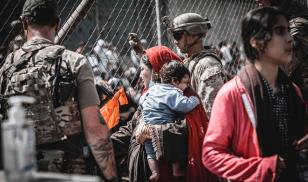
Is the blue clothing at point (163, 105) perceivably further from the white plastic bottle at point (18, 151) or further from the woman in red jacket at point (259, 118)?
the white plastic bottle at point (18, 151)

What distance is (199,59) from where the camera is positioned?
446cm

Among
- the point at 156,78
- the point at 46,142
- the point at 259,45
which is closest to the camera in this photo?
the point at 259,45

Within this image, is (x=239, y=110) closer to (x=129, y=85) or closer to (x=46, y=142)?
(x=46, y=142)

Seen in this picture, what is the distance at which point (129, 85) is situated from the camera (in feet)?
24.0

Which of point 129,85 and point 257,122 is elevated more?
point 129,85

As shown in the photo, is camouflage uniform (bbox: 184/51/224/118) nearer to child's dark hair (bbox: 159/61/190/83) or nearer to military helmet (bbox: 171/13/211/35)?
child's dark hair (bbox: 159/61/190/83)

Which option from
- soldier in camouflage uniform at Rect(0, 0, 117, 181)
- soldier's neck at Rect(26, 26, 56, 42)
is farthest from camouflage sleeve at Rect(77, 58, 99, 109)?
soldier's neck at Rect(26, 26, 56, 42)

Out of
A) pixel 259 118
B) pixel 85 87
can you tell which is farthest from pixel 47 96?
pixel 259 118

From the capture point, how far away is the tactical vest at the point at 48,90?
3.34 m

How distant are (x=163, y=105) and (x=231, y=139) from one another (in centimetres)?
144

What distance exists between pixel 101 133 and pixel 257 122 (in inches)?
41.9

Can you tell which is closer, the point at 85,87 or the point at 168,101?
the point at 85,87

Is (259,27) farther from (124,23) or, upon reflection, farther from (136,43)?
(124,23)

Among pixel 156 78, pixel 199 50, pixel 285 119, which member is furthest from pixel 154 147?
pixel 285 119
